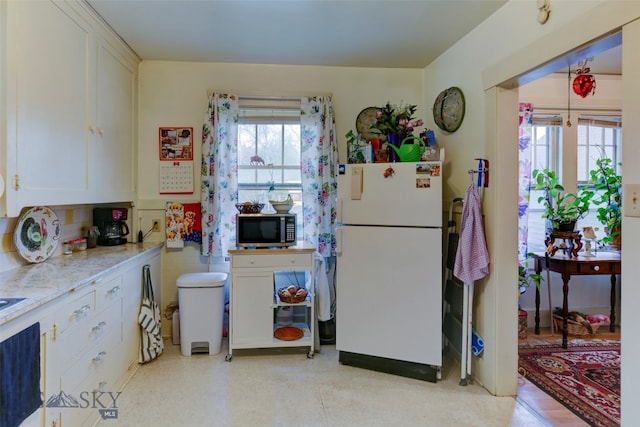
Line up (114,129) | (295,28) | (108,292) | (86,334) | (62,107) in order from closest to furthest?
(86,334) → (62,107) → (108,292) → (295,28) → (114,129)

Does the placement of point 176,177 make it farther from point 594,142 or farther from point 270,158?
point 594,142

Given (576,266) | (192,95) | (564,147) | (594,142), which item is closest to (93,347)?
(192,95)

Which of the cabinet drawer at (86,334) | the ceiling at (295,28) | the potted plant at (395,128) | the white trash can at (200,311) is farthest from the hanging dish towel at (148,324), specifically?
the potted plant at (395,128)

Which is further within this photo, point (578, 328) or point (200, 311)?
point (578, 328)

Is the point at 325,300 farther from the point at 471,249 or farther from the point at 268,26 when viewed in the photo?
the point at 268,26

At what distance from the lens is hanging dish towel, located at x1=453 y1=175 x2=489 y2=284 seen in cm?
226

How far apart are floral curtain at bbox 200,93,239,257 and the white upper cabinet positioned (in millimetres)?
635

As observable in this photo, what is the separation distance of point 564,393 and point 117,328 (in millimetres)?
2893

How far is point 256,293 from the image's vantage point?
108 inches

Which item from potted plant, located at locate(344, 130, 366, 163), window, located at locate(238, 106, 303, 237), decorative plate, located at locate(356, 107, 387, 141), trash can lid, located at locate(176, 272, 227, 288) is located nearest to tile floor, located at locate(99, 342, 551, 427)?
trash can lid, located at locate(176, 272, 227, 288)

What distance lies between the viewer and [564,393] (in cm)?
227

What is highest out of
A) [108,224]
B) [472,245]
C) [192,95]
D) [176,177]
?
[192,95]

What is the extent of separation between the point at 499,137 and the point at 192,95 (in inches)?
98.7

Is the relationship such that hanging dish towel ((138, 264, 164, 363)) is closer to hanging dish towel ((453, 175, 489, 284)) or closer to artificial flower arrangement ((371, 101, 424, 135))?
artificial flower arrangement ((371, 101, 424, 135))
